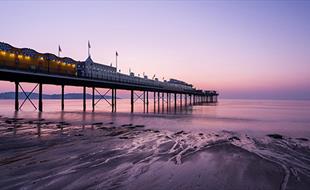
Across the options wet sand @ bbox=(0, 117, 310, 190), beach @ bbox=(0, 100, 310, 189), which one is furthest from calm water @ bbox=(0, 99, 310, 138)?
beach @ bbox=(0, 100, 310, 189)

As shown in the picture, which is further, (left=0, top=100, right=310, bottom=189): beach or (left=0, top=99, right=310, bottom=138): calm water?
(left=0, top=99, right=310, bottom=138): calm water

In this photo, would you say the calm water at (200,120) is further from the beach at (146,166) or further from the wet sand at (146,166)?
the beach at (146,166)

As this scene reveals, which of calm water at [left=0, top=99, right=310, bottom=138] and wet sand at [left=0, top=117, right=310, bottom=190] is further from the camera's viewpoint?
calm water at [left=0, top=99, right=310, bottom=138]

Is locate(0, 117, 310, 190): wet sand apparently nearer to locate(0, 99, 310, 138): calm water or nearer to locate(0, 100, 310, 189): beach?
locate(0, 100, 310, 189): beach

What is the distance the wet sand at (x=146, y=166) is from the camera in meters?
6.95

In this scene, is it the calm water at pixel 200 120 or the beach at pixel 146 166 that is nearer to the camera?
the beach at pixel 146 166

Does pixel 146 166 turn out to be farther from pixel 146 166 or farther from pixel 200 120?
pixel 200 120

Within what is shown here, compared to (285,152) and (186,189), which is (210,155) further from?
(186,189)

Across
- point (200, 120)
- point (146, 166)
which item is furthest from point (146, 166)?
point (200, 120)

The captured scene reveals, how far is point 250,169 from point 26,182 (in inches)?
264

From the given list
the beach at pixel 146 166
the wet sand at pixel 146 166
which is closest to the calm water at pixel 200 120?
the wet sand at pixel 146 166

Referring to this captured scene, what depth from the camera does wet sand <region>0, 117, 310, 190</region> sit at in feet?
22.8

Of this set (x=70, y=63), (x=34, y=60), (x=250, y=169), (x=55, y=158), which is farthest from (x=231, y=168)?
(x=70, y=63)

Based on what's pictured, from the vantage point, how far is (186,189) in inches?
260
